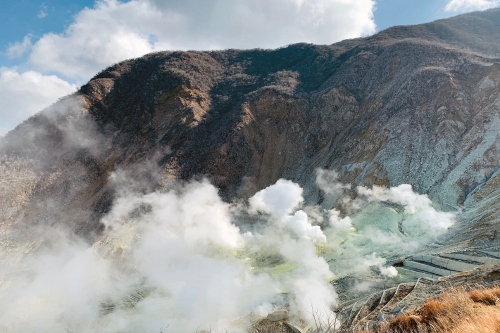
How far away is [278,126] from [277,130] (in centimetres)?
48

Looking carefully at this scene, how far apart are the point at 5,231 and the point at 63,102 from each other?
1513cm

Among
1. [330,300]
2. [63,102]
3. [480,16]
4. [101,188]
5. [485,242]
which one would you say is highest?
Answer: [480,16]

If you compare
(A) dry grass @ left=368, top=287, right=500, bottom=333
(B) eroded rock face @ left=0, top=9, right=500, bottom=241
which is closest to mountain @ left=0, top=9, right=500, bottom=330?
(B) eroded rock face @ left=0, top=9, right=500, bottom=241

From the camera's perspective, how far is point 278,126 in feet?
104

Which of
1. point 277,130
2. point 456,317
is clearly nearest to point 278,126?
point 277,130

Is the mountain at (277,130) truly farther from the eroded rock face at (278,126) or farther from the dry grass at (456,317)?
the dry grass at (456,317)

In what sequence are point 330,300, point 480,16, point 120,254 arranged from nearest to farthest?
point 330,300 < point 120,254 < point 480,16

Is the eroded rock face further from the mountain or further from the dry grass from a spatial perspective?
the dry grass

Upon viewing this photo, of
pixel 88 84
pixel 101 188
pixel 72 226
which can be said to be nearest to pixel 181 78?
pixel 88 84

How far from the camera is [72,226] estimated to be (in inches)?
940

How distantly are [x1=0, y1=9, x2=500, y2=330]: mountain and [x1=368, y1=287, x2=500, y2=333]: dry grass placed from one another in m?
7.91

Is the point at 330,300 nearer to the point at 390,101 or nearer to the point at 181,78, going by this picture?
the point at 390,101

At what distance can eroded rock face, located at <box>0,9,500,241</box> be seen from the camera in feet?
68.6

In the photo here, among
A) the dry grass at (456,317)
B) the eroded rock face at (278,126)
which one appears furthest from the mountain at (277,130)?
the dry grass at (456,317)
